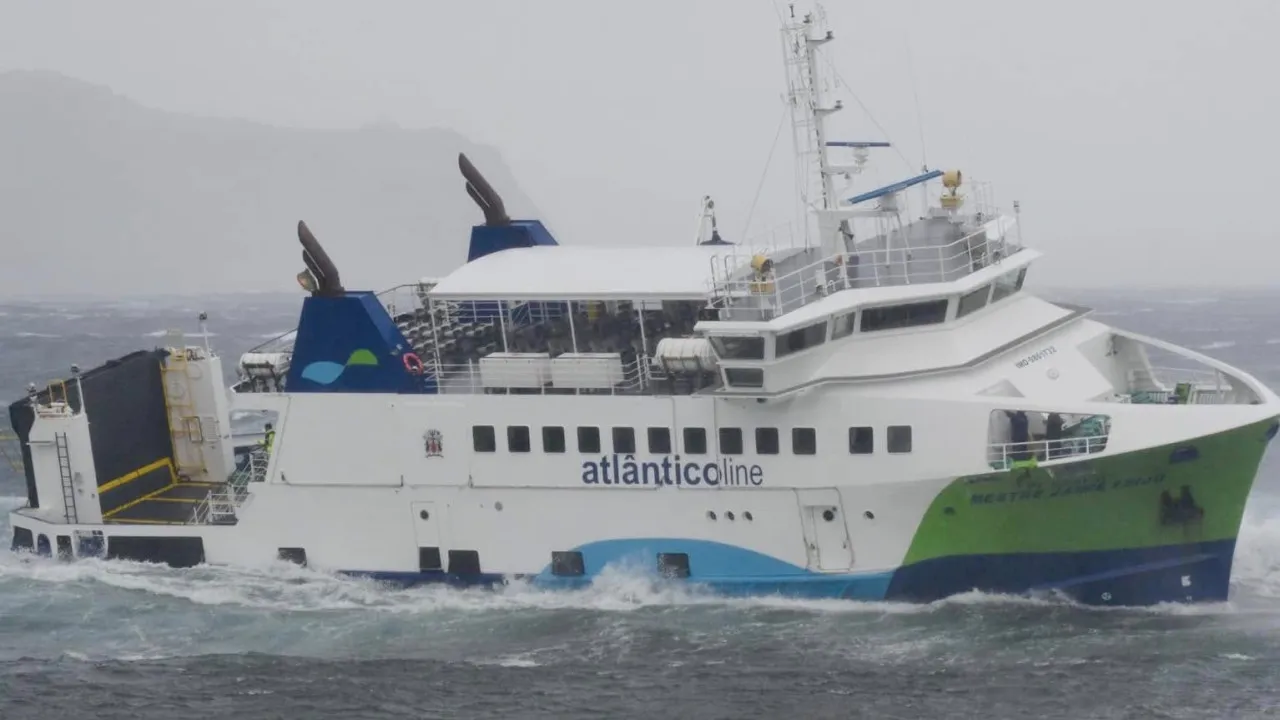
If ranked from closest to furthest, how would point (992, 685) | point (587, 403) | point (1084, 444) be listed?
point (992, 685), point (1084, 444), point (587, 403)

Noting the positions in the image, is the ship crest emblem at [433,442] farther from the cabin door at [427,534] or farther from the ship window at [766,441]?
the ship window at [766,441]

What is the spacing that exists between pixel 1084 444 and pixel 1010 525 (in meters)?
1.32

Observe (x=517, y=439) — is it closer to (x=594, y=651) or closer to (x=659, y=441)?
(x=659, y=441)

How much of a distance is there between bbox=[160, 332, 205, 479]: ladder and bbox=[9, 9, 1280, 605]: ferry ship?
1.44 m

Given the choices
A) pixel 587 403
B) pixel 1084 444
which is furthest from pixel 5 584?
pixel 1084 444

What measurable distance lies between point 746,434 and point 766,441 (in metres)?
0.26

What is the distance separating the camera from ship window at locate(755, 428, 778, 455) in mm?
20344

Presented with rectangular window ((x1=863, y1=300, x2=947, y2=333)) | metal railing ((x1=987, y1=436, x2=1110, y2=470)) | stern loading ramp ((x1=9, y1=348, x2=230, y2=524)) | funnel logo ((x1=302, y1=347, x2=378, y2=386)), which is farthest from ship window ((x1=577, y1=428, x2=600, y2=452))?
stern loading ramp ((x1=9, y1=348, x2=230, y2=524))

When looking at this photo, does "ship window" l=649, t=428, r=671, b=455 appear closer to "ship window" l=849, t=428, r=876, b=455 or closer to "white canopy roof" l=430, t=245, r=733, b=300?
"white canopy roof" l=430, t=245, r=733, b=300

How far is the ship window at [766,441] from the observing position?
66.7 feet

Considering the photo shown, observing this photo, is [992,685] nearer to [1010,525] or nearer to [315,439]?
[1010,525]

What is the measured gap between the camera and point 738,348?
65.6 ft

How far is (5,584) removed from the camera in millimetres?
23219

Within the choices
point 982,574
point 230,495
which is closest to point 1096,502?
point 982,574
